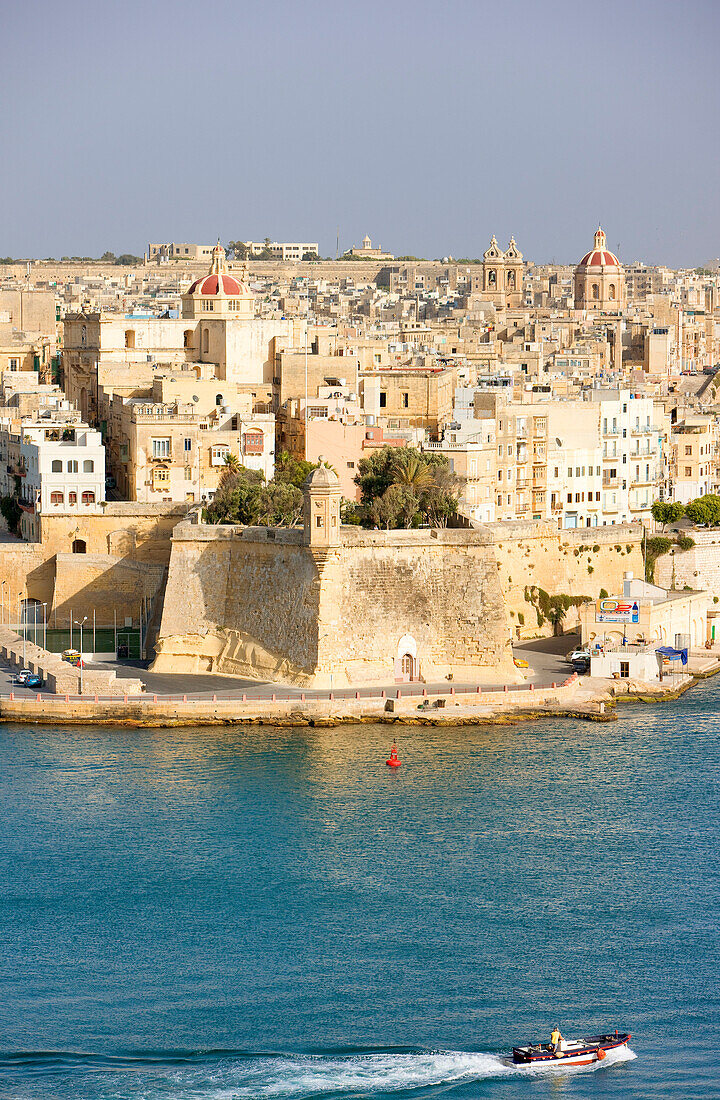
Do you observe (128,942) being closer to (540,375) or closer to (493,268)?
(540,375)

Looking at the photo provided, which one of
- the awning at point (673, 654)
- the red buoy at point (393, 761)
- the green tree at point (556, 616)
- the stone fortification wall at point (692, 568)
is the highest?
the stone fortification wall at point (692, 568)

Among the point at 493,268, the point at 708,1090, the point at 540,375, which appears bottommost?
the point at 708,1090

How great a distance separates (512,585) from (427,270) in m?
95.0

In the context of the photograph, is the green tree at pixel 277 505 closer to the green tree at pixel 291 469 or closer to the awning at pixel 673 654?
the green tree at pixel 291 469

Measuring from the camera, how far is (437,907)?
993 inches

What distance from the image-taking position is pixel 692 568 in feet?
139

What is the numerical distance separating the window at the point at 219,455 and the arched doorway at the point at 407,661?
8.39 meters

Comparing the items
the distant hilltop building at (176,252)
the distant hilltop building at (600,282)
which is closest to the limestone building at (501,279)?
the distant hilltop building at (600,282)

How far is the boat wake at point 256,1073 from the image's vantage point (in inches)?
790

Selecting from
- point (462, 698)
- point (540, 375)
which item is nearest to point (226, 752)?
point (462, 698)

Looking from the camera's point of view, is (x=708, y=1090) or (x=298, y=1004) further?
(x=298, y=1004)

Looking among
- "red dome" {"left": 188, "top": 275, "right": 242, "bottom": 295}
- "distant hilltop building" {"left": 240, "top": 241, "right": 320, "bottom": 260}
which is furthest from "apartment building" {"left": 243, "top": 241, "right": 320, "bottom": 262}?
"red dome" {"left": 188, "top": 275, "right": 242, "bottom": 295}

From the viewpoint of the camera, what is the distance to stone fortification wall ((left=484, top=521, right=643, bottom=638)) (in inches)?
1544

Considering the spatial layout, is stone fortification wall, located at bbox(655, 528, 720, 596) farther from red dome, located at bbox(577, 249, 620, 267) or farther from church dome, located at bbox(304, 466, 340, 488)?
red dome, located at bbox(577, 249, 620, 267)
